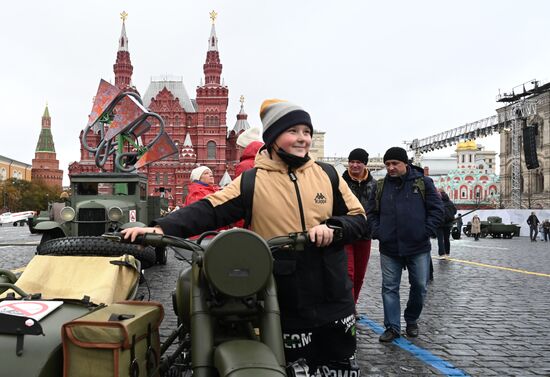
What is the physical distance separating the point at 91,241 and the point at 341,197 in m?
3.21

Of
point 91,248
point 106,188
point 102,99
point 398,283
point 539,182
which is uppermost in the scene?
point 102,99

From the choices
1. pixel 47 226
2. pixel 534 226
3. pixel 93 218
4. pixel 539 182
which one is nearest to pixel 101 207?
pixel 93 218

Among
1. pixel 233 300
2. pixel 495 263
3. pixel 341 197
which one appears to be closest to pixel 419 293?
pixel 341 197

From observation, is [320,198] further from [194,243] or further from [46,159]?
[46,159]

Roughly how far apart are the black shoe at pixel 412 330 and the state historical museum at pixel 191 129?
234 ft

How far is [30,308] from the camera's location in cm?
254

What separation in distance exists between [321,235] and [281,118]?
0.64 meters

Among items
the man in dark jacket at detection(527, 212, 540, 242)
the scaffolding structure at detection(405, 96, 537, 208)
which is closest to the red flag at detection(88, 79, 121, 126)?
the man in dark jacket at detection(527, 212, 540, 242)

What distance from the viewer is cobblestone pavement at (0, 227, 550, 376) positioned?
13.7ft

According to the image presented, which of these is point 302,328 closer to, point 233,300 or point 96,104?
point 233,300

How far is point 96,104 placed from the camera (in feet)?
67.6

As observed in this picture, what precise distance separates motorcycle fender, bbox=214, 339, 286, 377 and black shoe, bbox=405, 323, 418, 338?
11.5ft

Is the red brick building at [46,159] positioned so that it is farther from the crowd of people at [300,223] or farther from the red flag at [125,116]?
the crowd of people at [300,223]

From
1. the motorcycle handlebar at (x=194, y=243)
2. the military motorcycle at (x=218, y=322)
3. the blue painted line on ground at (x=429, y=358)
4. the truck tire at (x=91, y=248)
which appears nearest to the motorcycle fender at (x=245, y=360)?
the military motorcycle at (x=218, y=322)
